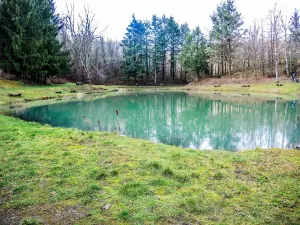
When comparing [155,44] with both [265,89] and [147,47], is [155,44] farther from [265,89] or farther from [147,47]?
[265,89]

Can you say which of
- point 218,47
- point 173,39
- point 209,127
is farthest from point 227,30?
point 209,127

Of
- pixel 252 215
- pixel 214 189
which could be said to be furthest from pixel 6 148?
pixel 252 215

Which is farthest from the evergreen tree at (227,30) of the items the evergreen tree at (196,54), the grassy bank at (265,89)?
the grassy bank at (265,89)

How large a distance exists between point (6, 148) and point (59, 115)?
944 centimetres

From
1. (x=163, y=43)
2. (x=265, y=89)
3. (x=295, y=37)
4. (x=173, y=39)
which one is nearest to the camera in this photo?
(x=265, y=89)

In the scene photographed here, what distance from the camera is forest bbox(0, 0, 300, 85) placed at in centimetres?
3052

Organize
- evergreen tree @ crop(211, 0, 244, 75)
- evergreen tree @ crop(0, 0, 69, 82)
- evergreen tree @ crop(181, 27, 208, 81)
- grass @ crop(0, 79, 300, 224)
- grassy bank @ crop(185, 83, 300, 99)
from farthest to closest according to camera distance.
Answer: evergreen tree @ crop(181, 27, 208, 81) < evergreen tree @ crop(211, 0, 244, 75) < evergreen tree @ crop(0, 0, 69, 82) < grassy bank @ crop(185, 83, 300, 99) < grass @ crop(0, 79, 300, 224)

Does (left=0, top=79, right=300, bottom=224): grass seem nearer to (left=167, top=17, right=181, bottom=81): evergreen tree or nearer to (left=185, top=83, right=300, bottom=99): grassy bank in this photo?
(left=185, top=83, right=300, bottom=99): grassy bank

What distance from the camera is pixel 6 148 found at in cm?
750

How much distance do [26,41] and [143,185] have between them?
3193 cm

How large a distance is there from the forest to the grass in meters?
27.8

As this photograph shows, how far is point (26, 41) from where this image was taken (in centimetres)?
3072

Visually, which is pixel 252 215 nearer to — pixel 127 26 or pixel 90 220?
pixel 90 220

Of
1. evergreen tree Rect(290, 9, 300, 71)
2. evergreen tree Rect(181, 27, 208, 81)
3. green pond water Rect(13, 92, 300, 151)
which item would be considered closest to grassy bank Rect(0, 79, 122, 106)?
green pond water Rect(13, 92, 300, 151)
